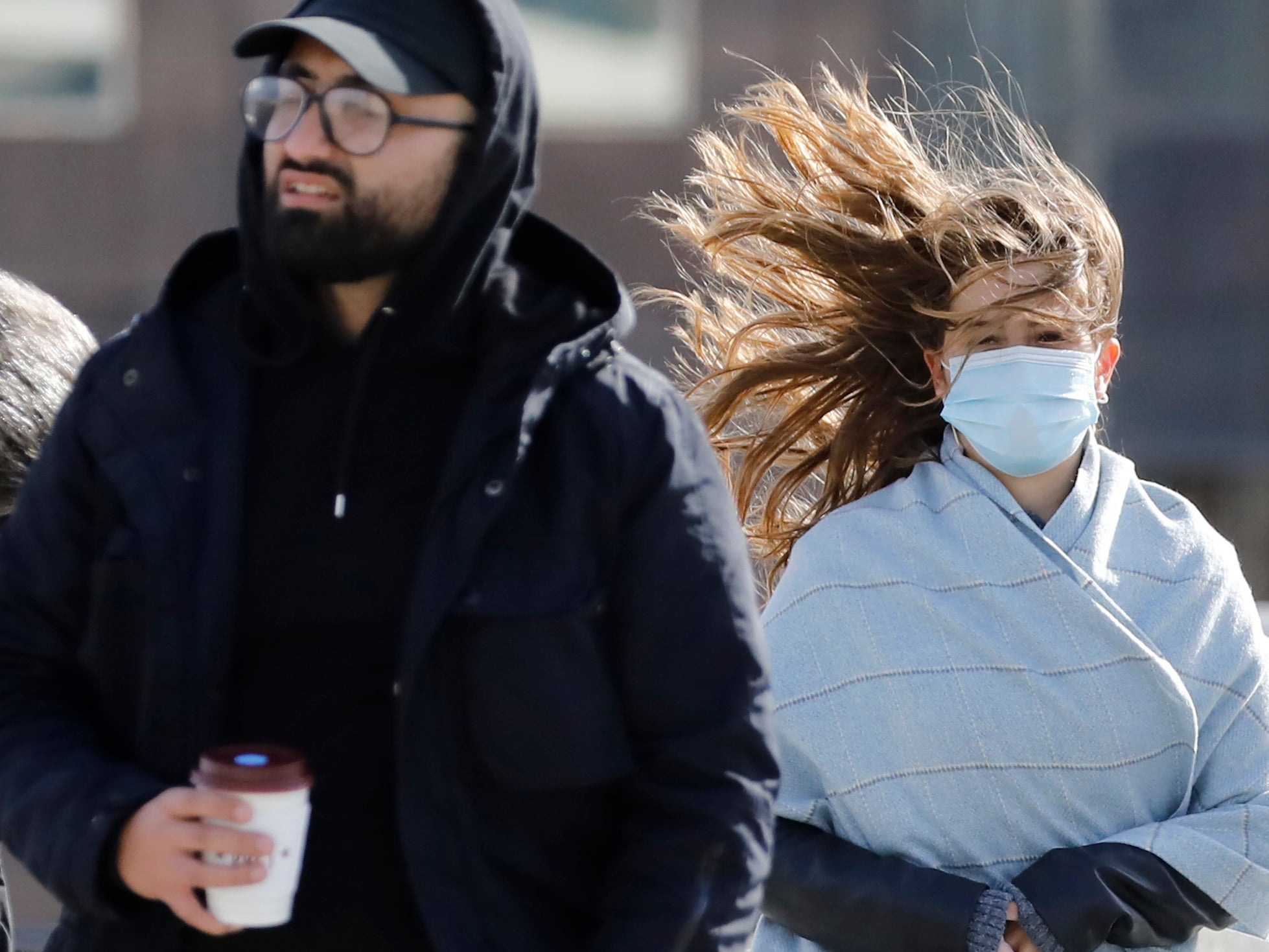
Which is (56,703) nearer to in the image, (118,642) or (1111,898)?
(118,642)

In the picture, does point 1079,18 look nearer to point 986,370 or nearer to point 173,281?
point 986,370

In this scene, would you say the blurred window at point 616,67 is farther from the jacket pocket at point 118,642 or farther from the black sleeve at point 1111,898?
the jacket pocket at point 118,642

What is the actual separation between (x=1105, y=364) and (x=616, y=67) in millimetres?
9609

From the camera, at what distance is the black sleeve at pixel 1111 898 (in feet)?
8.75

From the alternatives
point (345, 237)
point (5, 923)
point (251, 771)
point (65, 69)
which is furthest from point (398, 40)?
point (65, 69)

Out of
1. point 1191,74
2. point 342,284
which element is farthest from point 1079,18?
point 342,284

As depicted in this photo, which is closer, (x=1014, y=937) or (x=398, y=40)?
(x=398, y=40)

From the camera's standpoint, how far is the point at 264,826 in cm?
161

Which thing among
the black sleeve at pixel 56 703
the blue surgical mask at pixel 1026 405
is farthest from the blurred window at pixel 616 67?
the black sleeve at pixel 56 703

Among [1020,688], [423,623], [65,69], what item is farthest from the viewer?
[65,69]

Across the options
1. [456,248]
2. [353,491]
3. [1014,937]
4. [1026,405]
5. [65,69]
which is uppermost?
[456,248]

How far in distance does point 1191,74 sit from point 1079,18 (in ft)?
2.55

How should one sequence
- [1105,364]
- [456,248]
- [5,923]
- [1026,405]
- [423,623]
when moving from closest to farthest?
[423,623] → [456,248] → [5,923] → [1026,405] → [1105,364]

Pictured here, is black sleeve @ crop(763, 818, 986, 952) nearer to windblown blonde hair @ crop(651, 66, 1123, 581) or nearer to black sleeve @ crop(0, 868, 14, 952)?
windblown blonde hair @ crop(651, 66, 1123, 581)
